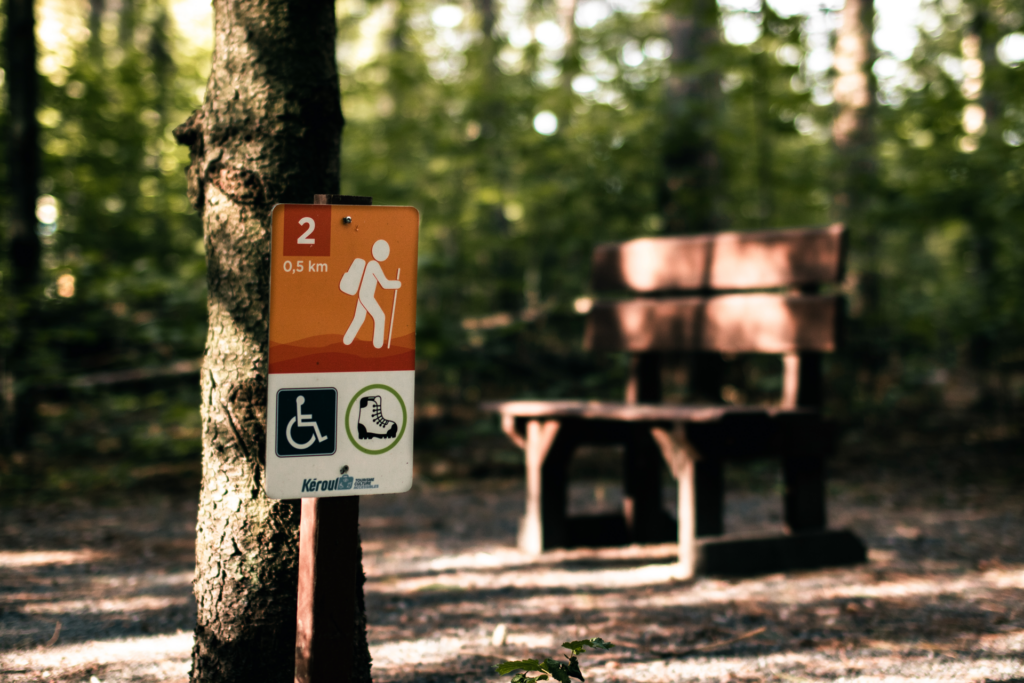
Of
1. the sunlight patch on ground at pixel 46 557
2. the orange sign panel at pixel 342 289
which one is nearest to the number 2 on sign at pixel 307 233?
the orange sign panel at pixel 342 289

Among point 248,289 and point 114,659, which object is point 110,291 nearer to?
point 114,659

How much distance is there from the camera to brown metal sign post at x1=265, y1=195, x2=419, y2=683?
62.0 inches

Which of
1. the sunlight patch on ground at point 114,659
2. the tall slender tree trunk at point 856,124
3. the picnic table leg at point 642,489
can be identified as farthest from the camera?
the tall slender tree trunk at point 856,124

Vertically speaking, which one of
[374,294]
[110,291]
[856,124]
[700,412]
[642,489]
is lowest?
[642,489]

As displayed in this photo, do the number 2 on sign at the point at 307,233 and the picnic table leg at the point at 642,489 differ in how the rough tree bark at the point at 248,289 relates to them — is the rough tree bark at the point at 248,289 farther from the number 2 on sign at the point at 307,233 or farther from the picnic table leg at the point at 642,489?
the picnic table leg at the point at 642,489

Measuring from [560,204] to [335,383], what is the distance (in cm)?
568

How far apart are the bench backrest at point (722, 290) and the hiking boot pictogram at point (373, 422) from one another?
2.58 m

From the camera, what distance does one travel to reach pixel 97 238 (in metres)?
7.75

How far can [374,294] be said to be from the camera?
1.65 m

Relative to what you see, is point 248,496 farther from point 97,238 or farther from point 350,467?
point 97,238

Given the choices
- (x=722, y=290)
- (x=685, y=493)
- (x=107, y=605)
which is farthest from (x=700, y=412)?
(x=107, y=605)

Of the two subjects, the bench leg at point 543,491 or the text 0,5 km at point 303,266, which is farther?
the bench leg at point 543,491

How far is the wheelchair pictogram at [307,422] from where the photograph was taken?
1.56 m

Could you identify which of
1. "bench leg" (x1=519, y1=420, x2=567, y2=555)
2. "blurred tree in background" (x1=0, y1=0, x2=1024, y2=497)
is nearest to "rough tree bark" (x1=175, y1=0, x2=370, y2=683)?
"bench leg" (x1=519, y1=420, x2=567, y2=555)
